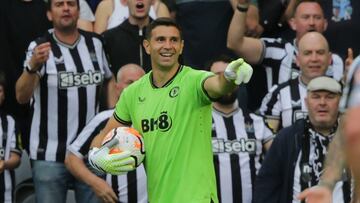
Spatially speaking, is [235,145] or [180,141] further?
[235,145]

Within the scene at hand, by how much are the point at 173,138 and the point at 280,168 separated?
1729 mm

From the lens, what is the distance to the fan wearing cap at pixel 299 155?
917 cm

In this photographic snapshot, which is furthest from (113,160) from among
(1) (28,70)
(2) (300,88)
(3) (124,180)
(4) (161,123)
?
(2) (300,88)

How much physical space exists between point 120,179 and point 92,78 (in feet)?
3.35

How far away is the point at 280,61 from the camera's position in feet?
34.8

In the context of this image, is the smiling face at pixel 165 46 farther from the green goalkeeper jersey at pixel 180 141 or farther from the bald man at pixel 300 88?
the bald man at pixel 300 88

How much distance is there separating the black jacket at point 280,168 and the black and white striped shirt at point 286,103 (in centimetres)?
70

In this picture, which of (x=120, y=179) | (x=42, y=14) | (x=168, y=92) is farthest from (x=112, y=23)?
(x=168, y=92)

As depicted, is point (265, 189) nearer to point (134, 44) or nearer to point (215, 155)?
point (215, 155)

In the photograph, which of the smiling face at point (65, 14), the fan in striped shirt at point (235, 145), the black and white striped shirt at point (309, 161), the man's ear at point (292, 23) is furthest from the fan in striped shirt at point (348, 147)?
the man's ear at point (292, 23)

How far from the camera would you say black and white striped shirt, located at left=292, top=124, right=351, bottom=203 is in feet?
30.0

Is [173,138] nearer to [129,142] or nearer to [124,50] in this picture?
[129,142]

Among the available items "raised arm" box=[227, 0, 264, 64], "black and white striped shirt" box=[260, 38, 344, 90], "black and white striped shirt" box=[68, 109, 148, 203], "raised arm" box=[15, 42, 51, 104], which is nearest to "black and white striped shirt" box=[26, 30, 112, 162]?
"raised arm" box=[15, 42, 51, 104]

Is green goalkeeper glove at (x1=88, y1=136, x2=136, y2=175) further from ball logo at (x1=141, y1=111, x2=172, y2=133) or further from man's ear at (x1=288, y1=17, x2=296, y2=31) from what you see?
man's ear at (x1=288, y1=17, x2=296, y2=31)
